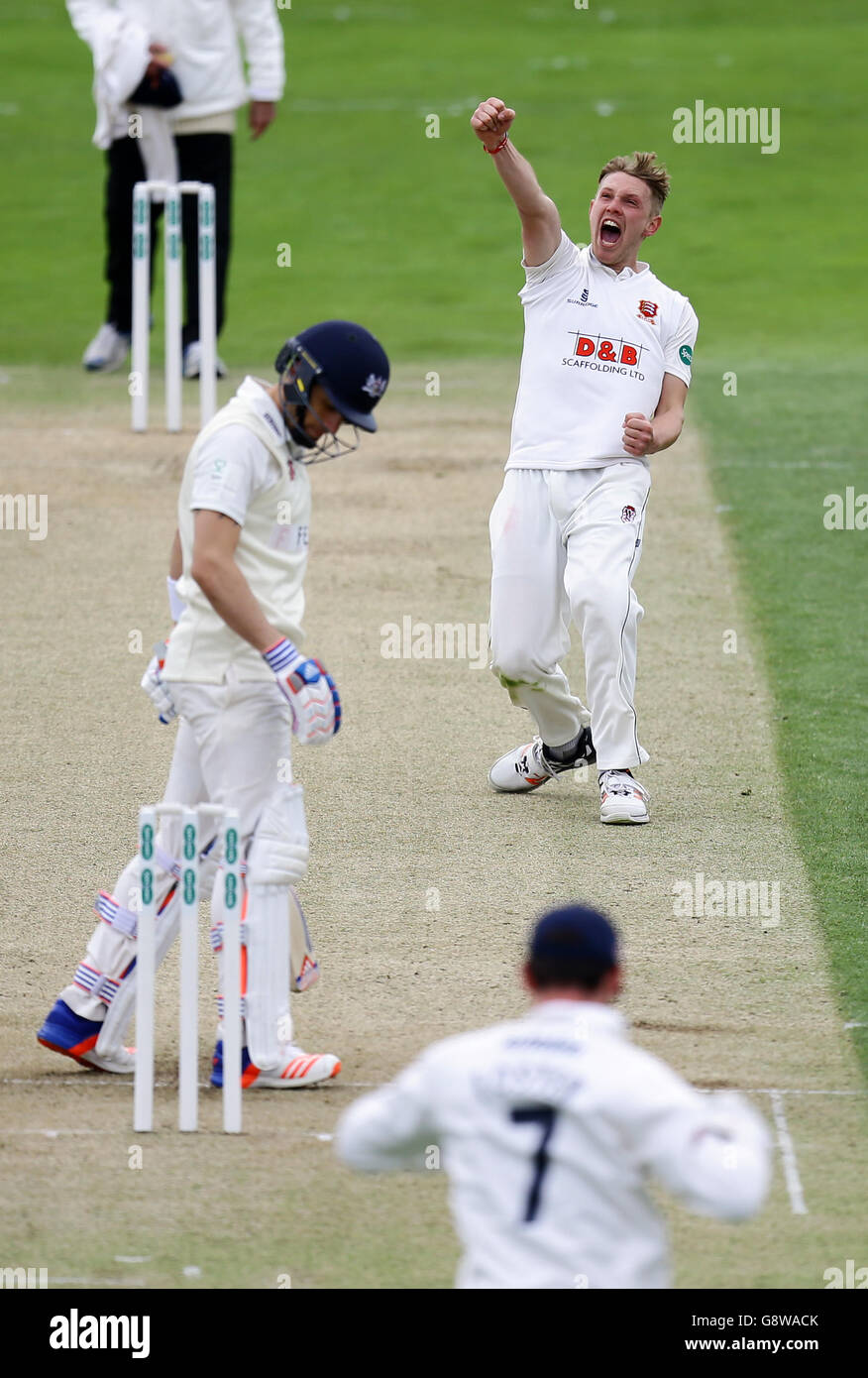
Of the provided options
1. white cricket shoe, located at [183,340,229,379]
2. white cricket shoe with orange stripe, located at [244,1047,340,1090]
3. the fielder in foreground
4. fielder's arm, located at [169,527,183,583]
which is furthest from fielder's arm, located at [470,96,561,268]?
white cricket shoe, located at [183,340,229,379]

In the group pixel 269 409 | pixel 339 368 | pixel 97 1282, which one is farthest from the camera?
pixel 269 409

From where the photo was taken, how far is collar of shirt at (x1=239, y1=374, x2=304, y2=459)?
580 centimetres

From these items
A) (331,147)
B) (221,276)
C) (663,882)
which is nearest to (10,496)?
(221,276)

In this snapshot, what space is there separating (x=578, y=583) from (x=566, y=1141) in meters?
4.68

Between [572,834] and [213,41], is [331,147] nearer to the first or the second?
[213,41]

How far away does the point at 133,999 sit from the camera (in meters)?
6.02

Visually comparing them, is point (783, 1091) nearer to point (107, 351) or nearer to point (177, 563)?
point (177, 563)

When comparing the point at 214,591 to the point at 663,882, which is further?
the point at 663,882

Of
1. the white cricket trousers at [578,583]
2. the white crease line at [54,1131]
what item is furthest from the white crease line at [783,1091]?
the white cricket trousers at [578,583]

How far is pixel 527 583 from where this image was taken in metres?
8.23

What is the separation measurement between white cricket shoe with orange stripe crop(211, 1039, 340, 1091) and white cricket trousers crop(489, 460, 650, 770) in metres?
2.66

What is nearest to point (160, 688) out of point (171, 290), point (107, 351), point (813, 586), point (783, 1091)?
point (783, 1091)

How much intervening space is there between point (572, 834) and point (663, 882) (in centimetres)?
62

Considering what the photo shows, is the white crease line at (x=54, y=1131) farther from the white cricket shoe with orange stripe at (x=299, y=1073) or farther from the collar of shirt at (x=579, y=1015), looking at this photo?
the collar of shirt at (x=579, y=1015)
